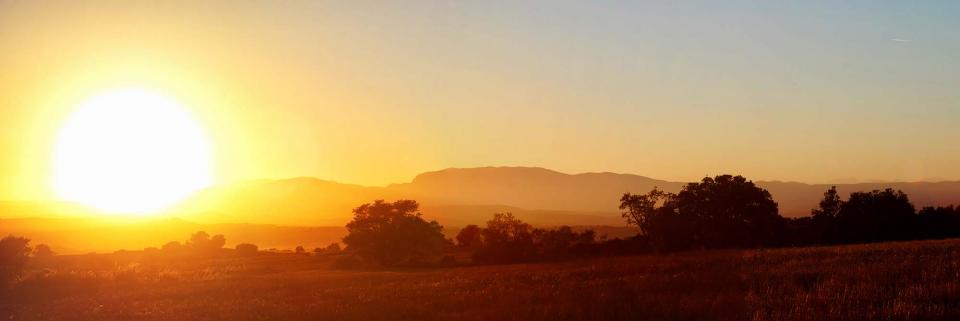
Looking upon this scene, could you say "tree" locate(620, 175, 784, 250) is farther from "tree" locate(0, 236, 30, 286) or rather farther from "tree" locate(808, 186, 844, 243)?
"tree" locate(0, 236, 30, 286)

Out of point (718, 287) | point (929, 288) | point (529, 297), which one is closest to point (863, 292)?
point (929, 288)

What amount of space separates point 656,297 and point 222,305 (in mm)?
13482

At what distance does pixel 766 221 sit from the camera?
54594 mm

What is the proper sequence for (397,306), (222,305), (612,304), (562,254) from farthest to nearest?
(562,254) < (222,305) < (397,306) < (612,304)

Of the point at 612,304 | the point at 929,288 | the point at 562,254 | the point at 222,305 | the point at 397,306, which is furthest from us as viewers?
the point at 562,254

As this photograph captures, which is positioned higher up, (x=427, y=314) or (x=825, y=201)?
(x=825, y=201)

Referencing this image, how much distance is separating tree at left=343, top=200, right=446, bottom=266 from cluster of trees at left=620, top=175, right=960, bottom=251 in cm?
1848

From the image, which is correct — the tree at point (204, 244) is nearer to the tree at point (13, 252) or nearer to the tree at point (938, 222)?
the tree at point (13, 252)

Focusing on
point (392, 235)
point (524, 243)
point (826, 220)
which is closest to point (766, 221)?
point (826, 220)

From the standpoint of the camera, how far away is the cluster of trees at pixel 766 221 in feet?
174

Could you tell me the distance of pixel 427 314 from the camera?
18.4 metres

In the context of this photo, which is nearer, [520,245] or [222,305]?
[222,305]

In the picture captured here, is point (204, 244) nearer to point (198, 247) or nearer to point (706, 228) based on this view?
point (198, 247)

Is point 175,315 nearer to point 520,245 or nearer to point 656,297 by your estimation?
point 656,297
